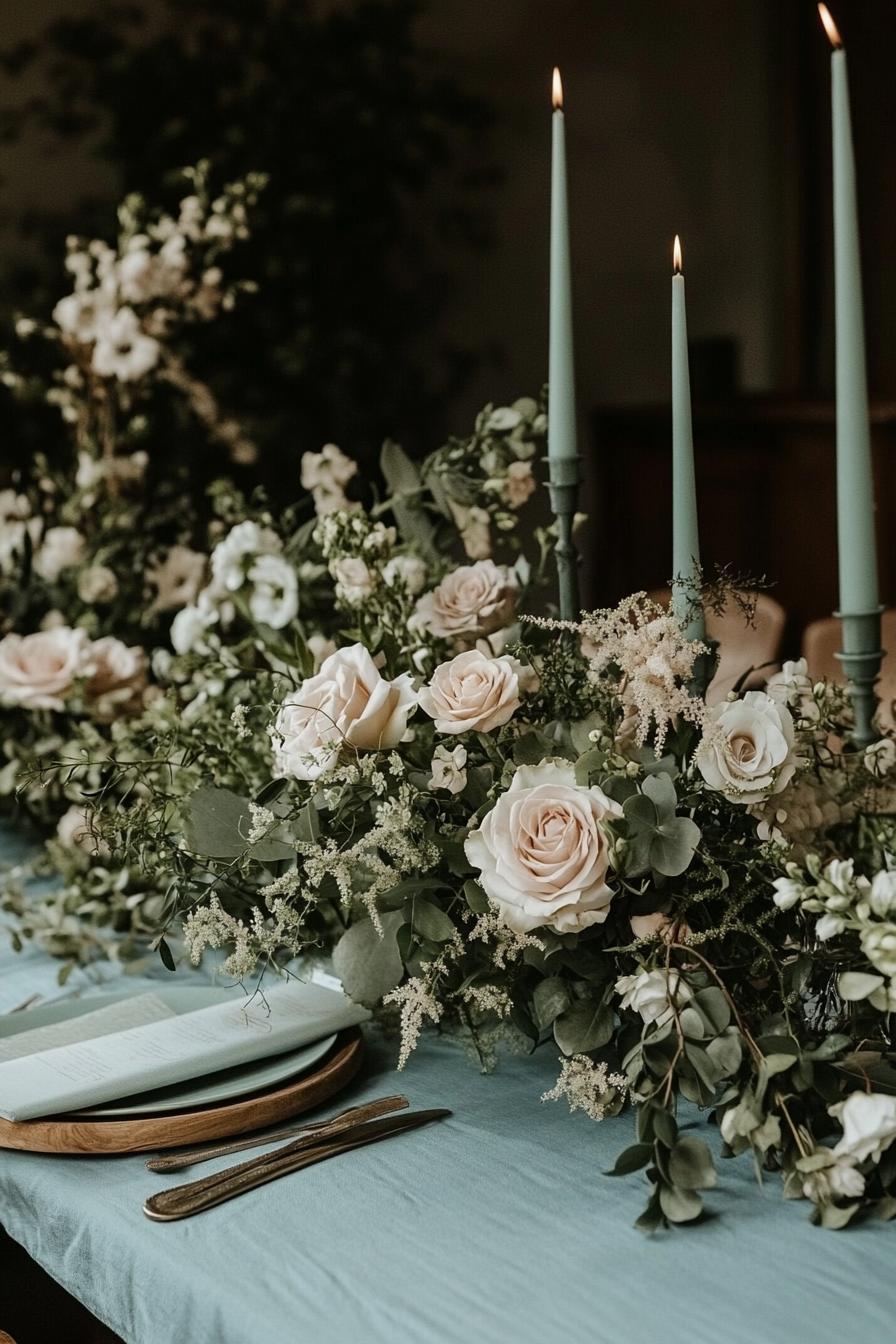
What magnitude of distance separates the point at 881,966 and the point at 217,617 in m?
0.76

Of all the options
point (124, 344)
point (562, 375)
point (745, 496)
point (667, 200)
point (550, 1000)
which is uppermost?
point (667, 200)

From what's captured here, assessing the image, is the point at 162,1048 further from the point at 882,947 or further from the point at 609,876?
the point at 882,947

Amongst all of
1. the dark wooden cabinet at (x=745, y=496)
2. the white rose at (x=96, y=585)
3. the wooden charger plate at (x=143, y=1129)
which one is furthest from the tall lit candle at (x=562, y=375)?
the dark wooden cabinet at (x=745, y=496)

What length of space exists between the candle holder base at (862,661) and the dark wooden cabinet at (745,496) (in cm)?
266

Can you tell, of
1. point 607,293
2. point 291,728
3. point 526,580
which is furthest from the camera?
point 607,293

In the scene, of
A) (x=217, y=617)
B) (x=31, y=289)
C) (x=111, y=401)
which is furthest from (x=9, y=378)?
(x=31, y=289)

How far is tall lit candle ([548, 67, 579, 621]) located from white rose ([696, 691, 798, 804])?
25 centimetres

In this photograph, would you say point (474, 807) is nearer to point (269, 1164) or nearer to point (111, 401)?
point (269, 1164)

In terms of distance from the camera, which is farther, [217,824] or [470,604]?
[470,604]

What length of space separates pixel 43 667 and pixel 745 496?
9.26 feet

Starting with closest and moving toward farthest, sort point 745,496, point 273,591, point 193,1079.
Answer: point 193,1079, point 273,591, point 745,496

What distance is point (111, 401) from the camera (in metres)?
1.86

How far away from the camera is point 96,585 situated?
1648mm

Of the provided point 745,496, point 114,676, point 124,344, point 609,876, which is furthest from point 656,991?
point 745,496
